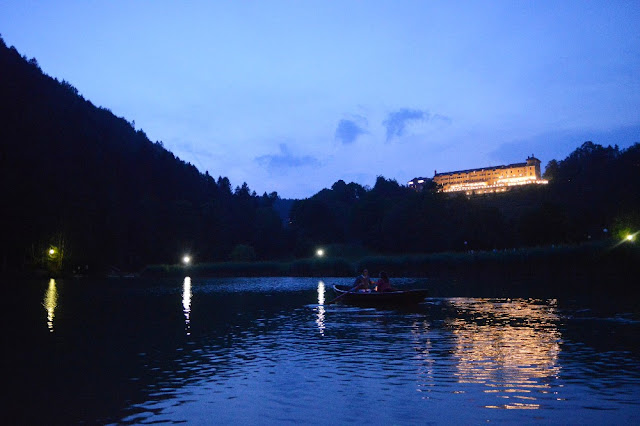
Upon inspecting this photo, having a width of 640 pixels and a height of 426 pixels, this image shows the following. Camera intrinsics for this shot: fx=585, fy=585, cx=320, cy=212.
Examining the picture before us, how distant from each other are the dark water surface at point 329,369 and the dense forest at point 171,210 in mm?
62602

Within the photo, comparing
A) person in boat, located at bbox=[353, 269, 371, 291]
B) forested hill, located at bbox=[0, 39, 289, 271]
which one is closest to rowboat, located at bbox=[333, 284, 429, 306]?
person in boat, located at bbox=[353, 269, 371, 291]

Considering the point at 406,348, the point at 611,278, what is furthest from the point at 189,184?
the point at 406,348

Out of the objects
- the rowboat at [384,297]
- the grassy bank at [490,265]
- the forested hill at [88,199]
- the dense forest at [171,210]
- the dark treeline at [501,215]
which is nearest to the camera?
the rowboat at [384,297]

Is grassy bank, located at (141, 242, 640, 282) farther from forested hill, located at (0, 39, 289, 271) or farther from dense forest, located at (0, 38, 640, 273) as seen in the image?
forested hill, located at (0, 39, 289, 271)

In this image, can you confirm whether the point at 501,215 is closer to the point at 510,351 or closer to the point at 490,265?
the point at 490,265

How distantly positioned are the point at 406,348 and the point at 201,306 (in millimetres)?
17328

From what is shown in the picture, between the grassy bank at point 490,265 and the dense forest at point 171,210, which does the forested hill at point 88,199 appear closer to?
the dense forest at point 171,210

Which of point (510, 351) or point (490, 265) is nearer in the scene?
point (510, 351)

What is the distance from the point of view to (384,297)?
28.7m

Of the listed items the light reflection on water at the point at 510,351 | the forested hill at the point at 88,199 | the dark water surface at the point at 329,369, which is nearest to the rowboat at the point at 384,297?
the light reflection on water at the point at 510,351

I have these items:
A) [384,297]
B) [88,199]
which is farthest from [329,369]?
[88,199]

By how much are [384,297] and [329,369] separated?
51.4ft

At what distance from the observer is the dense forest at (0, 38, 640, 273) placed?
8740cm

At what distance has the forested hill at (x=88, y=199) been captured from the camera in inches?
3497
